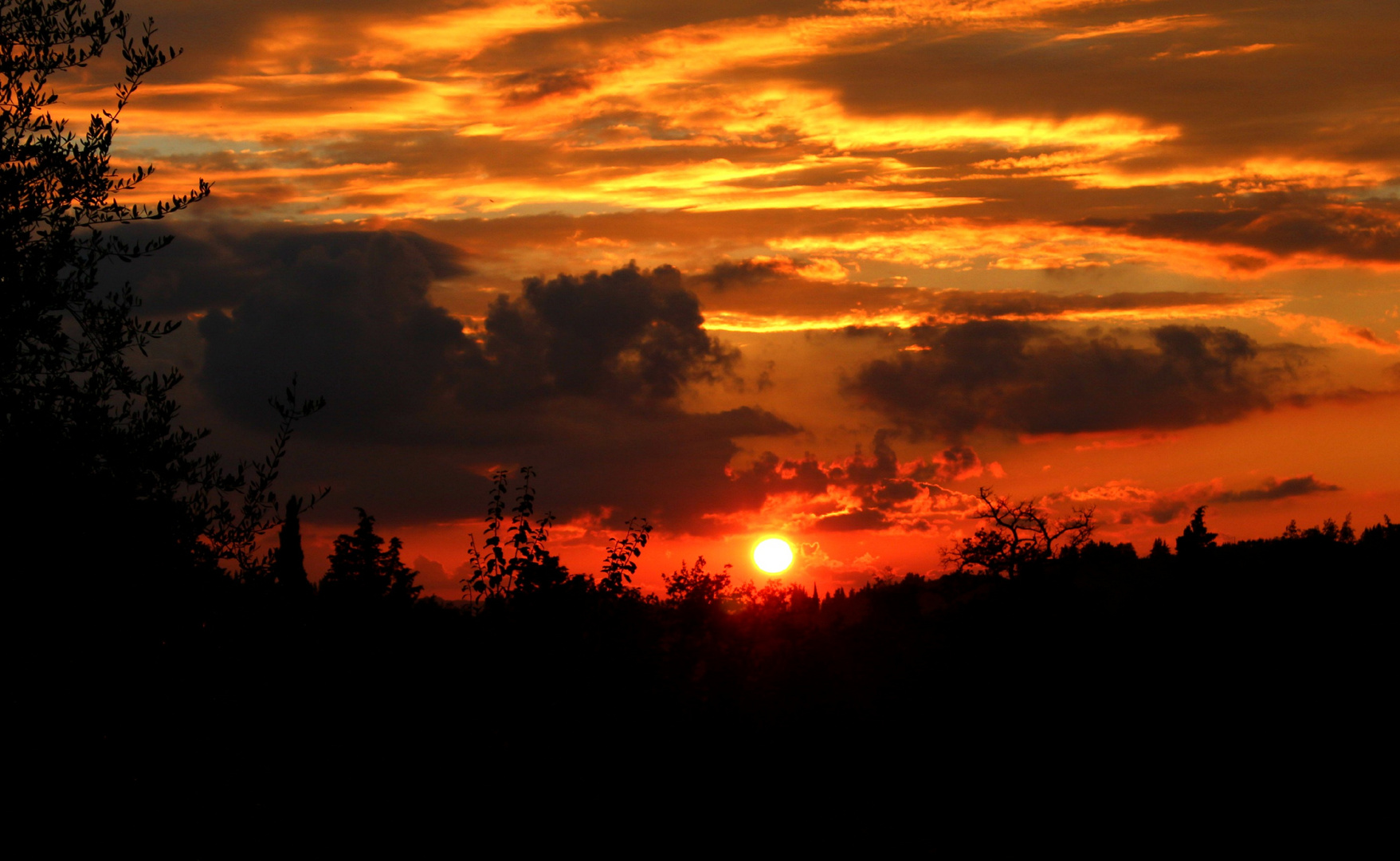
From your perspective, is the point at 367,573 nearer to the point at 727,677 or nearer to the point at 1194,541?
the point at 727,677

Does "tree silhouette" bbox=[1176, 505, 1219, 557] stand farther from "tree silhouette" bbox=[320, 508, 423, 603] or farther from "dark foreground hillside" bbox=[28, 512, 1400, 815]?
"tree silhouette" bbox=[320, 508, 423, 603]

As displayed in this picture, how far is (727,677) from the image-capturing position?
17.6m

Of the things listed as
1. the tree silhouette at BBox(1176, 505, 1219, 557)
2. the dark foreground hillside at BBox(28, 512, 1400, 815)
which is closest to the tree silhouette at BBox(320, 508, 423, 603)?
the dark foreground hillside at BBox(28, 512, 1400, 815)

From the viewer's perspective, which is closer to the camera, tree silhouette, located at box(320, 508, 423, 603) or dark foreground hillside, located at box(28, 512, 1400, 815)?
dark foreground hillside, located at box(28, 512, 1400, 815)

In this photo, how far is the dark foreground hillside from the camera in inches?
328

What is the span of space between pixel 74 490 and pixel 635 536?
8.38 m

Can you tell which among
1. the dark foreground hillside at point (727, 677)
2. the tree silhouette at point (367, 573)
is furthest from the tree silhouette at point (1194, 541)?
the tree silhouette at point (367, 573)

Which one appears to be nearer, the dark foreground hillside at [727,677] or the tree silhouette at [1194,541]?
the dark foreground hillside at [727,677]

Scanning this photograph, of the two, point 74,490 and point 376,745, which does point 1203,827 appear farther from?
point 74,490

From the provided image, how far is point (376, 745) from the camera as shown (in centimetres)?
1292

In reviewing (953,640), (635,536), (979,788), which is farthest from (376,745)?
(953,640)

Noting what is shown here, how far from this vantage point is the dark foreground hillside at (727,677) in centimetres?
833

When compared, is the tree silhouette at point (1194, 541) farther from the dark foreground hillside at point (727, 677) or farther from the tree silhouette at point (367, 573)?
the tree silhouette at point (367, 573)

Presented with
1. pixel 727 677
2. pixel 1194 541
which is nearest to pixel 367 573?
pixel 727 677
